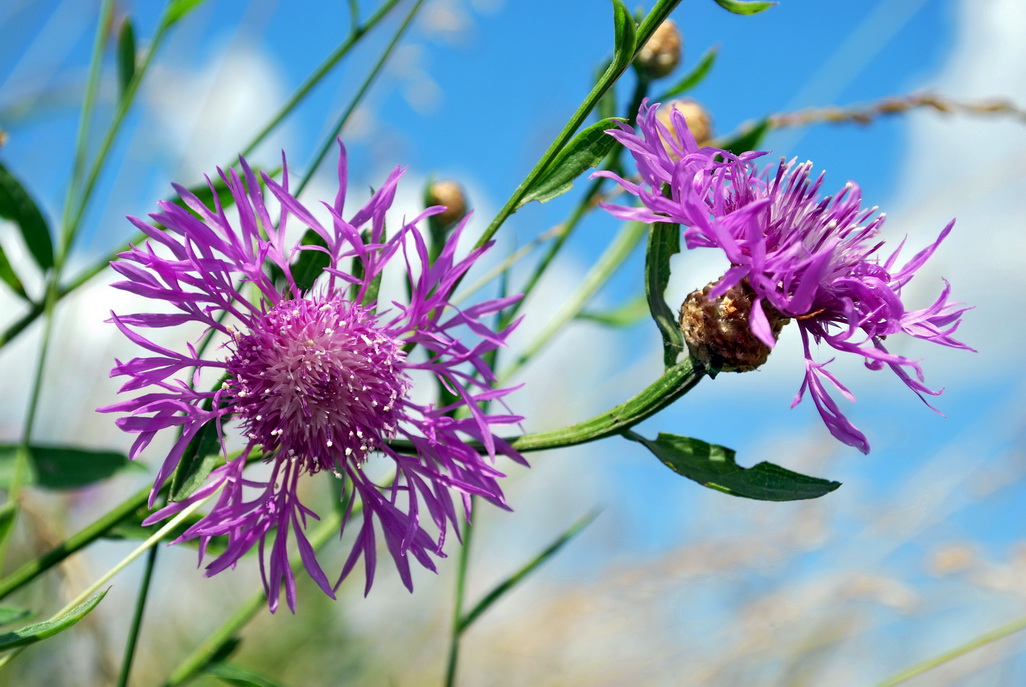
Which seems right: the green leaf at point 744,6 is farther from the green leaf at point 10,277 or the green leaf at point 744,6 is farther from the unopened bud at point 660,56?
the green leaf at point 10,277

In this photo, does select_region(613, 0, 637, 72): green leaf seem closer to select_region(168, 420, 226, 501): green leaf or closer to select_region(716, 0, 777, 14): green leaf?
select_region(716, 0, 777, 14): green leaf

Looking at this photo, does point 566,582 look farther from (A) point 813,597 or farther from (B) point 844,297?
(B) point 844,297

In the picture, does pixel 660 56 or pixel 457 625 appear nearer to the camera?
pixel 457 625

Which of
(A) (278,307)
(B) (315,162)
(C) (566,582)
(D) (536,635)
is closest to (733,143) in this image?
(B) (315,162)

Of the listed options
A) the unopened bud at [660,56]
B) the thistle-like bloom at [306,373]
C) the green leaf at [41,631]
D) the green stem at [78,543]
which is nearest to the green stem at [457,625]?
the thistle-like bloom at [306,373]

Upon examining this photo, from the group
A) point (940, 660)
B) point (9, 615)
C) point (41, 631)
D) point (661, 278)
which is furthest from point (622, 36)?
point (940, 660)

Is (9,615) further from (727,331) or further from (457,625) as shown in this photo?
(727,331)
